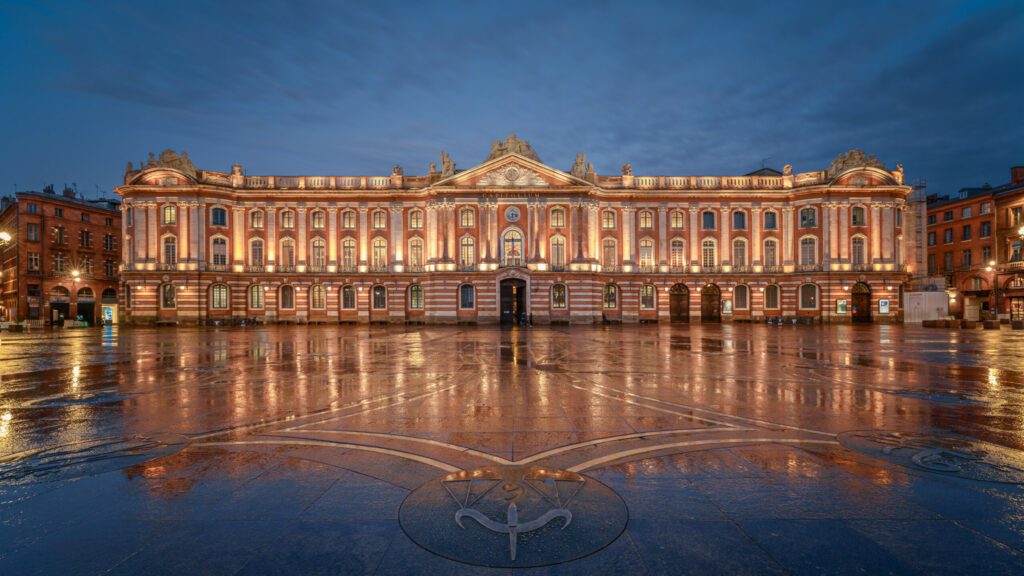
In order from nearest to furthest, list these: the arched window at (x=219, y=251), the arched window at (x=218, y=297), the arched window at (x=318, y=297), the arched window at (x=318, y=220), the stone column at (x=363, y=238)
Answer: the arched window at (x=219, y=251) < the arched window at (x=218, y=297) < the stone column at (x=363, y=238) < the arched window at (x=318, y=220) < the arched window at (x=318, y=297)

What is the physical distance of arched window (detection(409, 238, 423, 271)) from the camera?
49.7m

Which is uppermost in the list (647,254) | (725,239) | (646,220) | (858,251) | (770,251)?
(646,220)

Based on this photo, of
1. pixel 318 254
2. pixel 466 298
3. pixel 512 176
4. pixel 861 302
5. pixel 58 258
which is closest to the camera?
pixel 512 176

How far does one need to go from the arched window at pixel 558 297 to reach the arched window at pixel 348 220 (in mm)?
22422

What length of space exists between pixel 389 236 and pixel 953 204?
66.4 m

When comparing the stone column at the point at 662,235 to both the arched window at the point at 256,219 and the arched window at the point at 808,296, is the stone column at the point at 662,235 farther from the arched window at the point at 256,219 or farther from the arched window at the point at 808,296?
the arched window at the point at 256,219

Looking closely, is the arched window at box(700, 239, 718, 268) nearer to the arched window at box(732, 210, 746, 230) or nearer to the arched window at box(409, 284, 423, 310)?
the arched window at box(732, 210, 746, 230)

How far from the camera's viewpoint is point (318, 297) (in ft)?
165

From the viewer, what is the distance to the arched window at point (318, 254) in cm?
4994

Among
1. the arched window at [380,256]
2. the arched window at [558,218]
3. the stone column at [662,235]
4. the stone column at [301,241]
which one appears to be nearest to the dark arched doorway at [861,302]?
the stone column at [662,235]

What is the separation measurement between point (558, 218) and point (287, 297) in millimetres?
29882

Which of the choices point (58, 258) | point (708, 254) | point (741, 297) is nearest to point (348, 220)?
point (58, 258)

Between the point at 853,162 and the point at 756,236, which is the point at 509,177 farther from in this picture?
the point at 853,162

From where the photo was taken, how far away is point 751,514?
14.5 feet
